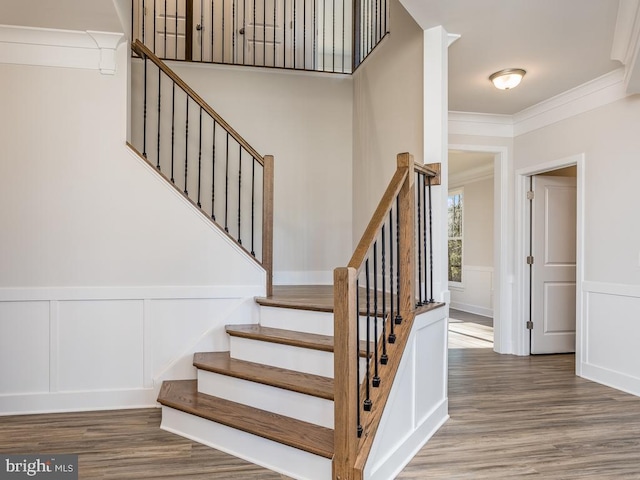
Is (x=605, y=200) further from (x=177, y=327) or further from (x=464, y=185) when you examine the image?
(x=464, y=185)

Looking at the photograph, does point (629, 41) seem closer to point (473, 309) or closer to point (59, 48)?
point (59, 48)

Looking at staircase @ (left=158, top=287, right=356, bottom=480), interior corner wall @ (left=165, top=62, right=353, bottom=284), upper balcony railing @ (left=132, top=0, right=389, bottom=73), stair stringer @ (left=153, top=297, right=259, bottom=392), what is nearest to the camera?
staircase @ (left=158, top=287, right=356, bottom=480)

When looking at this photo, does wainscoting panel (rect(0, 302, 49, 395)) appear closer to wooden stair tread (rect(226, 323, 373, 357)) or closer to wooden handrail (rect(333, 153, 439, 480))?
wooden stair tread (rect(226, 323, 373, 357))

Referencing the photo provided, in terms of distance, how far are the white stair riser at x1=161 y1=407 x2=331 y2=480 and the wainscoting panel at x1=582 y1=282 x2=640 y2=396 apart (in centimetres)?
291

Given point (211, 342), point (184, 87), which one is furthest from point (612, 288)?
point (184, 87)

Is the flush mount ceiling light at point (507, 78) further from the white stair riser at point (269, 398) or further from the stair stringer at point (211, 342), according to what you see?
the white stair riser at point (269, 398)

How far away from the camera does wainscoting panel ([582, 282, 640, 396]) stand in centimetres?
370

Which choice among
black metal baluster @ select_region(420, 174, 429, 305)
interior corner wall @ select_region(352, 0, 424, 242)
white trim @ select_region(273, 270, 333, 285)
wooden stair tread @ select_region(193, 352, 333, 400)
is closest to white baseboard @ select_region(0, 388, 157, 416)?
wooden stair tread @ select_region(193, 352, 333, 400)

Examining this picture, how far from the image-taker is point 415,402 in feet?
8.45

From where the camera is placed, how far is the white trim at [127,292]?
10.6 ft

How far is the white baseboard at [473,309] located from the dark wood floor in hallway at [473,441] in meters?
4.17

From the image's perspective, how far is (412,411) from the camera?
254cm

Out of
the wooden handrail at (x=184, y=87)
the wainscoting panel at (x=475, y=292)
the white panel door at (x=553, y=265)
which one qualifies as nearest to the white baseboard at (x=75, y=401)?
the wooden handrail at (x=184, y=87)

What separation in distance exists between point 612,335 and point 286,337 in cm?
287
